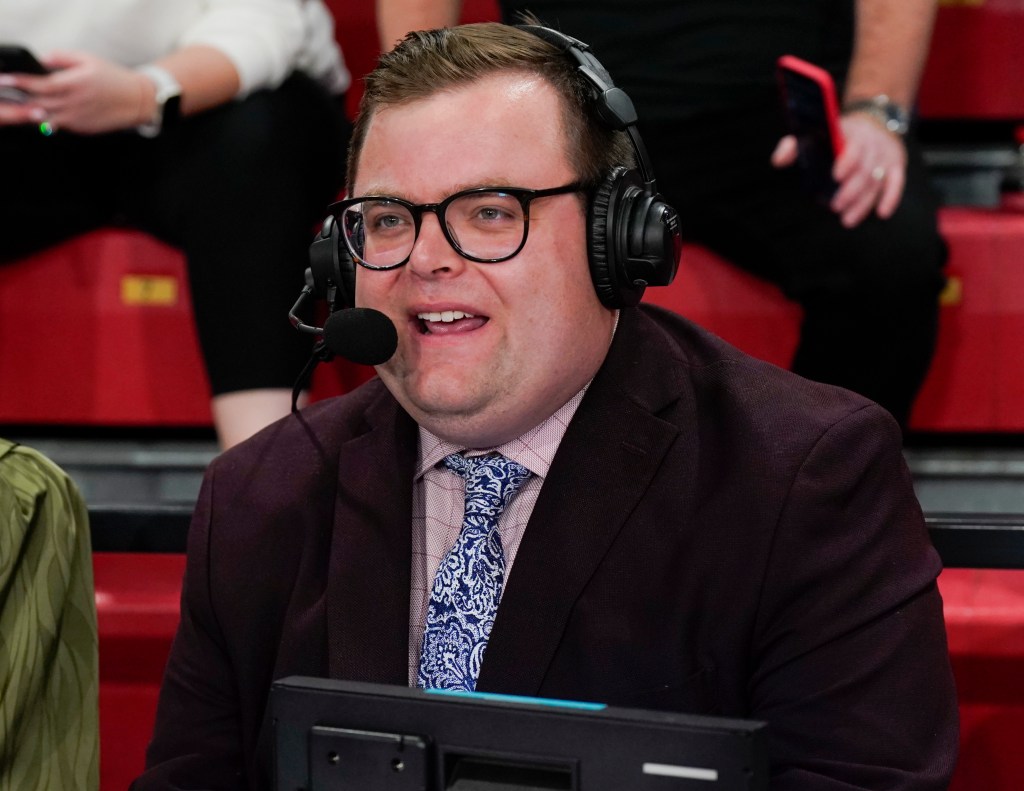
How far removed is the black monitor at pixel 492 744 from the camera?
0.59 meters

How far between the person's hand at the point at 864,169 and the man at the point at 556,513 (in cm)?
64

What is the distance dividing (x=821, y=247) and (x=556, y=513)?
80cm

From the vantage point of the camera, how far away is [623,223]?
0.95 m

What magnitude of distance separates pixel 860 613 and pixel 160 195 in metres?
1.16

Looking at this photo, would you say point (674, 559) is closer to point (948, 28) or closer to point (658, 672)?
point (658, 672)

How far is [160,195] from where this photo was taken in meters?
1.76

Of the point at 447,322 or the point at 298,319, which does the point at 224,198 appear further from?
the point at 447,322

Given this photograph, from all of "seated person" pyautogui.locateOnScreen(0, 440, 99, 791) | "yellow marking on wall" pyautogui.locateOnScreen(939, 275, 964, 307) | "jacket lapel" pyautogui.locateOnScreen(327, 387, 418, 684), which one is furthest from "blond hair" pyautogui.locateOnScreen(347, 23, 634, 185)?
"yellow marking on wall" pyautogui.locateOnScreen(939, 275, 964, 307)

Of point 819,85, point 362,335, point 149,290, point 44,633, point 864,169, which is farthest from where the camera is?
point 149,290

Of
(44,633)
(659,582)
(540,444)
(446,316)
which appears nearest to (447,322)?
(446,316)

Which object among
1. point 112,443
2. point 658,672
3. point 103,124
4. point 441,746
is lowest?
point 112,443

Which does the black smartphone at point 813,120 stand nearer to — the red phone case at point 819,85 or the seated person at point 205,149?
the red phone case at point 819,85

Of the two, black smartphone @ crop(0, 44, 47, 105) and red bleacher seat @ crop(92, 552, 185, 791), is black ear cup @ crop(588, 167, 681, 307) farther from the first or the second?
black smartphone @ crop(0, 44, 47, 105)

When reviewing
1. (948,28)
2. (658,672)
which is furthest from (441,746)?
(948,28)
